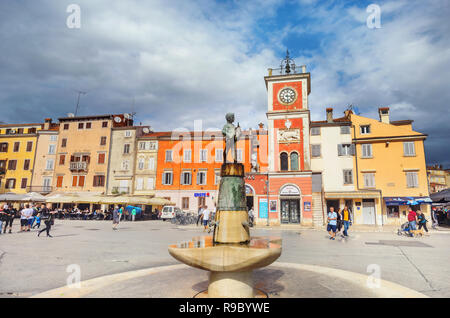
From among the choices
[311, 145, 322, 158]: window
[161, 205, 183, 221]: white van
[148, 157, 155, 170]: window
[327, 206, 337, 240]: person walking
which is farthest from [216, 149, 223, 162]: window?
[327, 206, 337, 240]: person walking

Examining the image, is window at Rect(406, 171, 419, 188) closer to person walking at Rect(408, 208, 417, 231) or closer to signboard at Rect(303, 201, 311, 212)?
signboard at Rect(303, 201, 311, 212)

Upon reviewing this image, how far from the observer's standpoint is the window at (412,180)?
1055 inches

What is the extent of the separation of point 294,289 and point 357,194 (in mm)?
25238

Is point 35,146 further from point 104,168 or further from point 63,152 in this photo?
point 104,168

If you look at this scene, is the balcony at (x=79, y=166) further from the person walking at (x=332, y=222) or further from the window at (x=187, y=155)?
the person walking at (x=332, y=222)

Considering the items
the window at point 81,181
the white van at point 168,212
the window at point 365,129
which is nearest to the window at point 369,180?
the window at point 365,129

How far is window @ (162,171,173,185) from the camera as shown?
3394 cm

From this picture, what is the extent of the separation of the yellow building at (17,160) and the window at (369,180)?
142ft

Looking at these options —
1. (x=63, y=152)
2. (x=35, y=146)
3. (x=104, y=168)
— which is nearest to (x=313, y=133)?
(x=104, y=168)

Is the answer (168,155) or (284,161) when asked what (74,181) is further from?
(284,161)

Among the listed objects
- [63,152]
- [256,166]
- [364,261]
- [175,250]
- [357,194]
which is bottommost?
[364,261]

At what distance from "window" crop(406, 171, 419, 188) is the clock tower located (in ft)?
34.3

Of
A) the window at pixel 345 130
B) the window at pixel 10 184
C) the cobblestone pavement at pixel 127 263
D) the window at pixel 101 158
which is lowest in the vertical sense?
the cobblestone pavement at pixel 127 263
